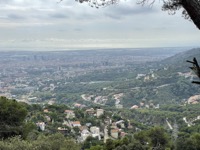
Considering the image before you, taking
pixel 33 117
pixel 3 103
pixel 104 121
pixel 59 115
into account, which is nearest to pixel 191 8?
pixel 3 103

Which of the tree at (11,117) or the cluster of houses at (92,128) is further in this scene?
the cluster of houses at (92,128)

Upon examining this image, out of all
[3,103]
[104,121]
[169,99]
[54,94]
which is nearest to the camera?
[3,103]

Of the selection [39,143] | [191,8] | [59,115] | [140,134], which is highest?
[191,8]

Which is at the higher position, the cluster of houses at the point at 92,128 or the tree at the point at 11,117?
the tree at the point at 11,117

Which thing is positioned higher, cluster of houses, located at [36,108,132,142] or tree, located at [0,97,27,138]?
tree, located at [0,97,27,138]

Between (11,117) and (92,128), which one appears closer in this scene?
(11,117)

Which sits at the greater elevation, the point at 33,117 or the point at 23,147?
the point at 23,147

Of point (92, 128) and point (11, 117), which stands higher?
point (11, 117)

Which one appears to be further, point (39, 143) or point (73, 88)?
point (73, 88)

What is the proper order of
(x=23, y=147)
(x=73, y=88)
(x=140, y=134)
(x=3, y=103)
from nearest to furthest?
(x=23, y=147) → (x=3, y=103) → (x=140, y=134) → (x=73, y=88)

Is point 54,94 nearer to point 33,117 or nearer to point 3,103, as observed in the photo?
point 33,117

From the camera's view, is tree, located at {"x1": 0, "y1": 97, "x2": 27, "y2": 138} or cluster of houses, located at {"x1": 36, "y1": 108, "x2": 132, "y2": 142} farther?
cluster of houses, located at {"x1": 36, "y1": 108, "x2": 132, "y2": 142}
